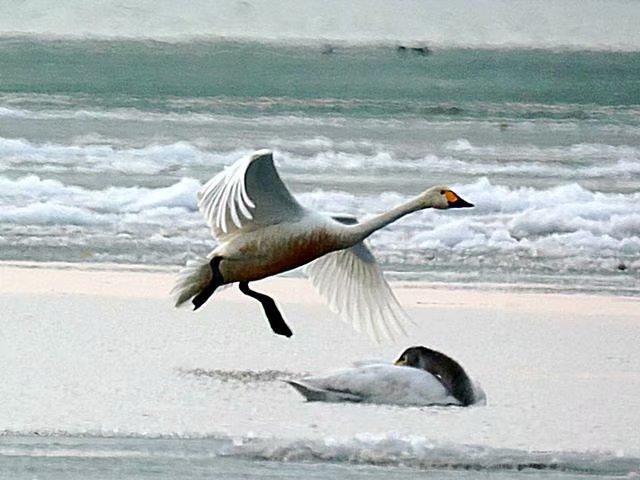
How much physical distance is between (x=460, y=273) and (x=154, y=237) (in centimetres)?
46

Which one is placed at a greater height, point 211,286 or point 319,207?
point 319,207

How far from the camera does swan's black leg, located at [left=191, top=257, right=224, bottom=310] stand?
580cm

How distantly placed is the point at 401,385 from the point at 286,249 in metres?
0.26

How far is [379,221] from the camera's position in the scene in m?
5.79

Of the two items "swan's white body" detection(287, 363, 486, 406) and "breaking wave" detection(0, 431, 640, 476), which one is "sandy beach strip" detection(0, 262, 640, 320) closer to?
"swan's white body" detection(287, 363, 486, 406)

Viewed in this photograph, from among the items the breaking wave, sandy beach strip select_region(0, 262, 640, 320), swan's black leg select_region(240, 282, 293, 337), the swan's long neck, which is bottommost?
the breaking wave

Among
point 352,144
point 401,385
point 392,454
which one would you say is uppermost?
point 352,144

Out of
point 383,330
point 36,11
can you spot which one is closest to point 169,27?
point 36,11

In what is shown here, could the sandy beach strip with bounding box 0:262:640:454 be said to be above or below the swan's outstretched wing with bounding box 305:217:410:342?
below

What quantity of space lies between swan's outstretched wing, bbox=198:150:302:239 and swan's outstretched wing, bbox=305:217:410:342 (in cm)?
9

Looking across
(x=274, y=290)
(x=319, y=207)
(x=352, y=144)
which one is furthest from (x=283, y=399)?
(x=352, y=144)

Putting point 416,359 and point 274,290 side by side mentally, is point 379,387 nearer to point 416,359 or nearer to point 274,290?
point 416,359

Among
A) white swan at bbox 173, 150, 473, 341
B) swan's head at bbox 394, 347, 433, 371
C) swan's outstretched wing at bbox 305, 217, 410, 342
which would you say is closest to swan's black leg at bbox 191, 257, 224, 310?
white swan at bbox 173, 150, 473, 341

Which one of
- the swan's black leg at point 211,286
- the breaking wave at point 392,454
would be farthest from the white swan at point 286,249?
the breaking wave at point 392,454
